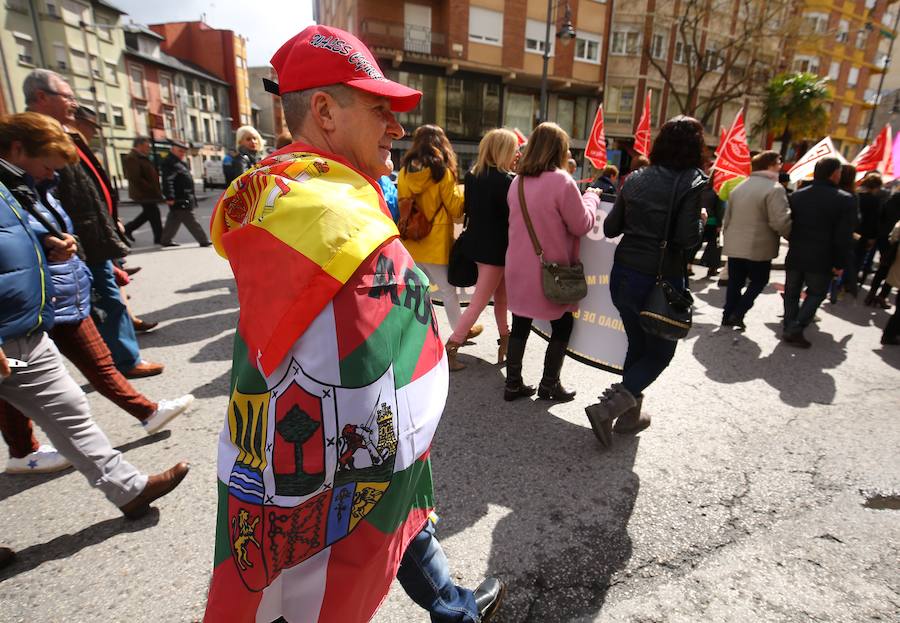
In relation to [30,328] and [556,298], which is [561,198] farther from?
[30,328]

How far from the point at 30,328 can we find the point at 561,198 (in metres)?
2.84

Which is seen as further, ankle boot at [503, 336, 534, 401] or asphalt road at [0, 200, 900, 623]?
ankle boot at [503, 336, 534, 401]

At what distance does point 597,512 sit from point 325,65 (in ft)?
7.59

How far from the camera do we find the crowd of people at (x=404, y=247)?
1108 mm

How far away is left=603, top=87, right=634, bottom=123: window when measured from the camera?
90.4 ft

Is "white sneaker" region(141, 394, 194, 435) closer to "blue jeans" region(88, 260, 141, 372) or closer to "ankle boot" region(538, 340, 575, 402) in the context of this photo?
"blue jeans" region(88, 260, 141, 372)

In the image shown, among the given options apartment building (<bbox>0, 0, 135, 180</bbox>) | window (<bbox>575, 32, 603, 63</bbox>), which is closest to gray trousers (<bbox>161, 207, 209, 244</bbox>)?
apartment building (<bbox>0, 0, 135, 180</bbox>)

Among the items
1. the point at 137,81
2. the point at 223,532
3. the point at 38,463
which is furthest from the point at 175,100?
the point at 223,532

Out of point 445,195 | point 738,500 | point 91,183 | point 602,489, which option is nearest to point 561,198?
point 445,195

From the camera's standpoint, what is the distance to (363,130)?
1.15m

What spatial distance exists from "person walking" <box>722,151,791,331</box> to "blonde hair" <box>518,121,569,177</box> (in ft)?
10.2

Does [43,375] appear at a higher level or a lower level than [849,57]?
lower

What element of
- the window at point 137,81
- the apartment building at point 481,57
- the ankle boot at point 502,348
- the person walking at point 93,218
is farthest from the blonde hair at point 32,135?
the window at point 137,81

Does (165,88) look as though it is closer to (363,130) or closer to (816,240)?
(816,240)
